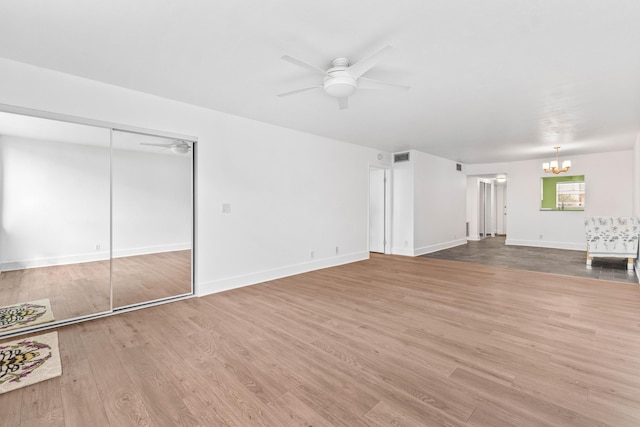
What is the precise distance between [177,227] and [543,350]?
4.21 metres

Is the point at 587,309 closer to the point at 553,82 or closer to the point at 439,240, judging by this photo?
the point at 553,82

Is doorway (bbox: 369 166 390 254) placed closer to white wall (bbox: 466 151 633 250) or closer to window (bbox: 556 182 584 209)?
white wall (bbox: 466 151 633 250)

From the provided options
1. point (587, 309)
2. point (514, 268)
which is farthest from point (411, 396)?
point (514, 268)

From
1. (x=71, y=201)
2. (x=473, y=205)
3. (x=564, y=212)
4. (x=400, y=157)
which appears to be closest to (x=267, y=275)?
(x=71, y=201)

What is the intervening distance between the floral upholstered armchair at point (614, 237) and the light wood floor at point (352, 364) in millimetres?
2492

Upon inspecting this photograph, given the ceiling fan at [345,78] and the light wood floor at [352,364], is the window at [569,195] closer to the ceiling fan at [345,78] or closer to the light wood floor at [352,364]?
the light wood floor at [352,364]

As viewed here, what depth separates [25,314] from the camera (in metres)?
3.03

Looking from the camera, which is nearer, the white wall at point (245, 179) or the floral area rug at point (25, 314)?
the floral area rug at point (25, 314)

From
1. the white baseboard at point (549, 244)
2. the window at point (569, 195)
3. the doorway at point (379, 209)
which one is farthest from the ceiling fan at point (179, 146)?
the window at point (569, 195)

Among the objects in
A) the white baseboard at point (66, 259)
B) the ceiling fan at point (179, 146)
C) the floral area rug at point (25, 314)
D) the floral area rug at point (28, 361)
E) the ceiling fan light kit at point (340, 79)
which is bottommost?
the floral area rug at point (28, 361)

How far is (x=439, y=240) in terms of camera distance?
8031 millimetres

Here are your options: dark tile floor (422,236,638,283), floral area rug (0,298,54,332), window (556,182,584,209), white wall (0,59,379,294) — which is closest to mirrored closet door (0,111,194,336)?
floral area rug (0,298,54,332)

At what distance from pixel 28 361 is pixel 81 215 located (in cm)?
160

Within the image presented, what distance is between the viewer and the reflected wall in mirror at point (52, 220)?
3016mm
